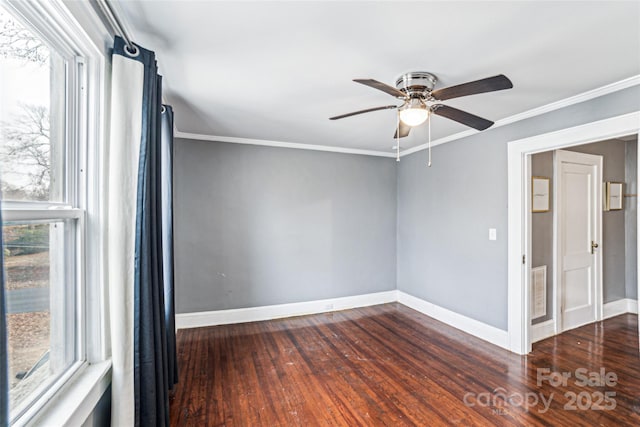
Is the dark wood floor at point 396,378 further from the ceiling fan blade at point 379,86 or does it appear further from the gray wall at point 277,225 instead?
the ceiling fan blade at point 379,86

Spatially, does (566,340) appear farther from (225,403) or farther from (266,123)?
(266,123)

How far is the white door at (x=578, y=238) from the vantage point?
338 cm

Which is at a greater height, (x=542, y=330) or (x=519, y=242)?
(x=519, y=242)

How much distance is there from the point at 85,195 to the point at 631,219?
20.0ft

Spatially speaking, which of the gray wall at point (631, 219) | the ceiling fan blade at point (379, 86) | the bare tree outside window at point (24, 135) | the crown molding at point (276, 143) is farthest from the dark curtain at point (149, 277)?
the gray wall at point (631, 219)

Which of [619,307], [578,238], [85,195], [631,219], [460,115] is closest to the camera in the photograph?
[85,195]

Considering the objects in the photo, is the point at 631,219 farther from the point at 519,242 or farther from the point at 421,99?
the point at 421,99

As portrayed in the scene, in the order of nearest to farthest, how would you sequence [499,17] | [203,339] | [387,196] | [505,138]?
[499,17], [505,138], [203,339], [387,196]

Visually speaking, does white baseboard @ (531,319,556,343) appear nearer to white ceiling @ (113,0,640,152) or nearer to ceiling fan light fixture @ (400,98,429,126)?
white ceiling @ (113,0,640,152)

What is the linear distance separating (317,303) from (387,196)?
1.99m

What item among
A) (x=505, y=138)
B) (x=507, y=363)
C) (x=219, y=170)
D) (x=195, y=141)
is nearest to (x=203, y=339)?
(x=219, y=170)

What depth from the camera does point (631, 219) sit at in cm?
409

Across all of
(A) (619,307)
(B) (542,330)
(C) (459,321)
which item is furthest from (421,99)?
(A) (619,307)

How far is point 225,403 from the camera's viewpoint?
7.27ft
